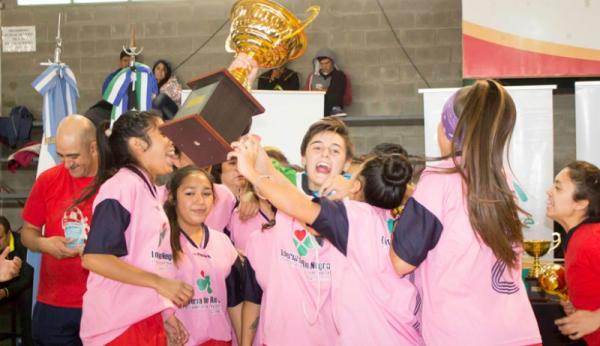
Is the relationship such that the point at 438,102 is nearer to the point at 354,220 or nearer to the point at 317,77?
the point at 317,77

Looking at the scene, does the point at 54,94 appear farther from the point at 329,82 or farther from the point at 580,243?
the point at 580,243

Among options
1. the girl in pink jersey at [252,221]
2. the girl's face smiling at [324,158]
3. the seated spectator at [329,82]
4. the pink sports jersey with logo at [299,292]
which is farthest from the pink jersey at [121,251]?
the seated spectator at [329,82]

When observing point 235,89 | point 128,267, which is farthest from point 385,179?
point 128,267

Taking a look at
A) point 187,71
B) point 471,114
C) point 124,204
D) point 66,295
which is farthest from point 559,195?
point 187,71

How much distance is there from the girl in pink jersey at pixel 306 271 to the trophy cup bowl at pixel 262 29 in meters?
0.45

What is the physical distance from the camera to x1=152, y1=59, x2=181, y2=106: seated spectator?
1007cm

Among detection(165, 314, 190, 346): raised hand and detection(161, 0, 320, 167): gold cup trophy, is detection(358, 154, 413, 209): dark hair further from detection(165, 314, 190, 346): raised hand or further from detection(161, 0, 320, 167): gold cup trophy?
detection(165, 314, 190, 346): raised hand

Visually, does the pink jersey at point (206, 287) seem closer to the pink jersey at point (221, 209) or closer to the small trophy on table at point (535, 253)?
the pink jersey at point (221, 209)

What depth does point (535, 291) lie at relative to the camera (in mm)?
5406

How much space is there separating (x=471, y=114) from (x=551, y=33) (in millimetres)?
6007

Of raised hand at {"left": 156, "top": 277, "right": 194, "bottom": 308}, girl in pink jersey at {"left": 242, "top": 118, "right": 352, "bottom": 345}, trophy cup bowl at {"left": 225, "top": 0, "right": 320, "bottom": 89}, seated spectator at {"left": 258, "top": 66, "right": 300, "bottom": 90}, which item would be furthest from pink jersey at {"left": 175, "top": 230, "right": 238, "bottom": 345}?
seated spectator at {"left": 258, "top": 66, "right": 300, "bottom": 90}

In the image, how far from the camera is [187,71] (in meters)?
10.6

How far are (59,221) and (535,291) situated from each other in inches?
131

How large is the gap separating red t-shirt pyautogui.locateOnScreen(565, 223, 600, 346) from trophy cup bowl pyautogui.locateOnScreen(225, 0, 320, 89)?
6.08ft
